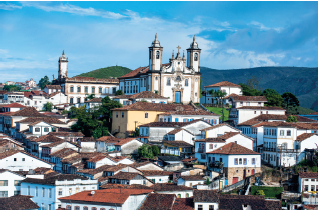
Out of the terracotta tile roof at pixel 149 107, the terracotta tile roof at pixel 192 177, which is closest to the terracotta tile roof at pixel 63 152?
the terracotta tile roof at pixel 149 107

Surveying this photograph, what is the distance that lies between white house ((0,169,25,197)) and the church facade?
37.4 m

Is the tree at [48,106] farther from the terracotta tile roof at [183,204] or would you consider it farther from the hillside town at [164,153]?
the terracotta tile roof at [183,204]

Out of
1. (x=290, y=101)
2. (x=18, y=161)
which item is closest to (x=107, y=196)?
(x=18, y=161)

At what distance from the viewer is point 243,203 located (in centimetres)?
3966

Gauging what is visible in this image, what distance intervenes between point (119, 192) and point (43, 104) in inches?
2296

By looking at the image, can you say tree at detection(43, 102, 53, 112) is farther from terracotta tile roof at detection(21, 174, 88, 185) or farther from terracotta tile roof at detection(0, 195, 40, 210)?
terracotta tile roof at detection(0, 195, 40, 210)

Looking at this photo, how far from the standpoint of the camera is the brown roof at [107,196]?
3665cm

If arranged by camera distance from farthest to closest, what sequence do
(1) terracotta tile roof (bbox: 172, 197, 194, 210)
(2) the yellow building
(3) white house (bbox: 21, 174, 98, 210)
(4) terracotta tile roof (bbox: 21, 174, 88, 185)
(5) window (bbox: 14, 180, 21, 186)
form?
(2) the yellow building, (5) window (bbox: 14, 180, 21, 186), (4) terracotta tile roof (bbox: 21, 174, 88, 185), (3) white house (bbox: 21, 174, 98, 210), (1) terracotta tile roof (bbox: 172, 197, 194, 210)

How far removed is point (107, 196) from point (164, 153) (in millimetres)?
18673

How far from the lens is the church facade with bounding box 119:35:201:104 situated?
3174 inches

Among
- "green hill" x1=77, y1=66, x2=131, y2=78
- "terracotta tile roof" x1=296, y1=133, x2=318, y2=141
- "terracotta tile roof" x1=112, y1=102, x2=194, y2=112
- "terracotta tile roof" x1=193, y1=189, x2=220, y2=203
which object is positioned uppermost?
"green hill" x1=77, y1=66, x2=131, y2=78

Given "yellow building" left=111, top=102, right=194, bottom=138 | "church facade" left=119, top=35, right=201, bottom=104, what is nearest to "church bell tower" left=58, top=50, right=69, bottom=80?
"church facade" left=119, top=35, right=201, bottom=104

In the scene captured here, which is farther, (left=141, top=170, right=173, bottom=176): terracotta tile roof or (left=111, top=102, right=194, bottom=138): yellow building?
(left=111, top=102, right=194, bottom=138): yellow building

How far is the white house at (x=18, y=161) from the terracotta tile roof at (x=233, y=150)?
57.7ft
